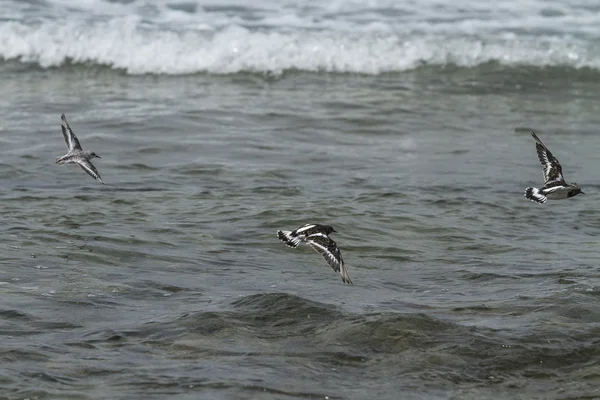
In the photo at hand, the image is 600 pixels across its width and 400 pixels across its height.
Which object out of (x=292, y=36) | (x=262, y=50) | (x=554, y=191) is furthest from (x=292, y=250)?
(x=292, y=36)

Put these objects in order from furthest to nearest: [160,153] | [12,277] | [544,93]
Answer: [544,93], [160,153], [12,277]

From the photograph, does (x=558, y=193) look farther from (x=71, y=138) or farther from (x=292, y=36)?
(x=292, y=36)

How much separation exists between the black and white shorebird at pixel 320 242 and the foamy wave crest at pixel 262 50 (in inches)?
345

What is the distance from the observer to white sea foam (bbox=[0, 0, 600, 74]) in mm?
15539

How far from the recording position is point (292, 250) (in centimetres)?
781

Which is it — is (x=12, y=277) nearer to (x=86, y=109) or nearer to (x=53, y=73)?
(x=86, y=109)

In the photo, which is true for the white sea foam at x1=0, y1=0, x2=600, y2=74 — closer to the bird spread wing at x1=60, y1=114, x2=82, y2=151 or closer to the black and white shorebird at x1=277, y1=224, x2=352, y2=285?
the bird spread wing at x1=60, y1=114, x2=82, y2=151

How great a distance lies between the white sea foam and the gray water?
1.21 m

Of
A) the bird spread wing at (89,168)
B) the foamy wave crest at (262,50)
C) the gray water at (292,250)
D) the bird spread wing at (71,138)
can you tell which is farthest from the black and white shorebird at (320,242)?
the foamy wave crest at (262,50)

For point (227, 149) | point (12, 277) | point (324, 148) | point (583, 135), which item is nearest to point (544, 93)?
point (583, 135)

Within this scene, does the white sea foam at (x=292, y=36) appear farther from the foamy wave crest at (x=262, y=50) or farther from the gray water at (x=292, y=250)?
the gray water at (x=292, y=250)

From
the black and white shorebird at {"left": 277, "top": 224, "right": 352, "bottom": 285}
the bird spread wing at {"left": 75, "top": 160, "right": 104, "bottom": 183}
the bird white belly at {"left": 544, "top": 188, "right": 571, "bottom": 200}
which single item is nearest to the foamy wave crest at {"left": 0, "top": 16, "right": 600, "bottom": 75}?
the bird spread wing at {"left": 75, "top": 160, "right": 104, "bottom": 183}

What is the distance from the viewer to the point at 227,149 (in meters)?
11.0

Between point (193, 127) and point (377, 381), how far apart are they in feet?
22.9
